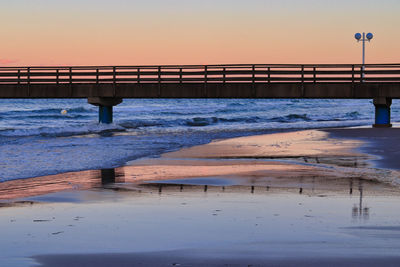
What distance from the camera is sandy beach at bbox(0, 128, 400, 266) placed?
20.2 ft

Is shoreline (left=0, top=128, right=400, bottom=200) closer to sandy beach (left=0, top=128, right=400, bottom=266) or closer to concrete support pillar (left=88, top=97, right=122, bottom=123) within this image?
sandy beach (left=0, top=128, right=400, bottom=266)

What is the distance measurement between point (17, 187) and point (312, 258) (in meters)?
6.55

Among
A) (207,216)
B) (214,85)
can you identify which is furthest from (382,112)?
(207,216)

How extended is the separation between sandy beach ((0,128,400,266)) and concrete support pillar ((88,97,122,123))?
19429 mm

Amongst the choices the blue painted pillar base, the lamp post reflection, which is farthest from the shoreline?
the blue painted pillar base

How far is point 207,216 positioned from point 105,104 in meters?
26.5

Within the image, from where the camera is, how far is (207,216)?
8.12 metres

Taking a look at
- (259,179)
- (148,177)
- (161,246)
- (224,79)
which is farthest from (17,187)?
(224,79)

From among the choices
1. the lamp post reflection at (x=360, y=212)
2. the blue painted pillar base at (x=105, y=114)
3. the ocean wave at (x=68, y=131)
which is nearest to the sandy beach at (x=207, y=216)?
the lamp post reflection at (x=360, y=212)

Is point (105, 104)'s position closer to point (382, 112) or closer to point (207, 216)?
point (382, 112)

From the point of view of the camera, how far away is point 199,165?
1444 centimetres

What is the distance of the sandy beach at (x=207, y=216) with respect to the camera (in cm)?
616

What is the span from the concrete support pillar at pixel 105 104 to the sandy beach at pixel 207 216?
1943 cm

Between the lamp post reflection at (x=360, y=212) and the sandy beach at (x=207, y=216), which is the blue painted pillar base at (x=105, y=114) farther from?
the lamp post reflection at (x=360, y=212)
